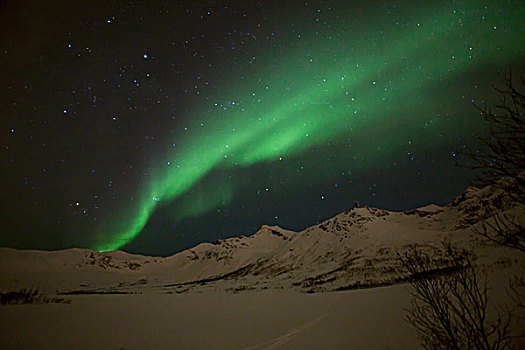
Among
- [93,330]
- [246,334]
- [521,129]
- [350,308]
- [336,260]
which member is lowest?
[336,260]

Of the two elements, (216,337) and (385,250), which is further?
(385,250)

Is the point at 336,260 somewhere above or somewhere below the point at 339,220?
below

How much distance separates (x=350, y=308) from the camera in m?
20.8

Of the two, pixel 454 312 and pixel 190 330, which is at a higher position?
pixel 454 312

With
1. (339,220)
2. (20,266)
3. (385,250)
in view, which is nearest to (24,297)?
(385,250)

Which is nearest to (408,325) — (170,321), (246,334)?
(246,334)

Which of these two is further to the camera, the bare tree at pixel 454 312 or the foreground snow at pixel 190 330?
the foreground snow at pixel 190 330

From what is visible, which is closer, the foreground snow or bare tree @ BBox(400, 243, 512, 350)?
bare tree @ BBox(400, 243, 512, 350)

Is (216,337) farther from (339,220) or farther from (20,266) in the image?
(20,266)

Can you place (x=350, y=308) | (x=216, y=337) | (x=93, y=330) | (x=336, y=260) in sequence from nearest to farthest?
(x=93, y=330), (x=216, y=337), (x=350, y=308), (x=336, y=260)

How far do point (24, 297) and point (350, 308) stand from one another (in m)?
20.7

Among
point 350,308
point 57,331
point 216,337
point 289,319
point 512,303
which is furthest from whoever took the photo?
point 350,308

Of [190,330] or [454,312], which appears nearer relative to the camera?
[454,312]

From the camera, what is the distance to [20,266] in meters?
187
